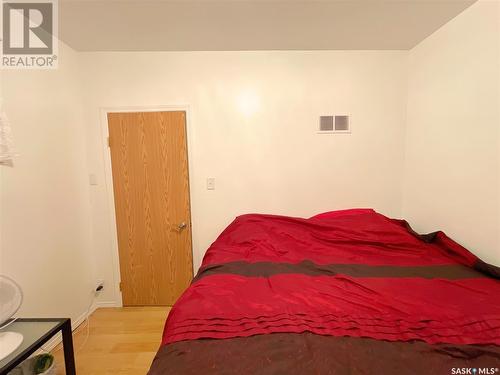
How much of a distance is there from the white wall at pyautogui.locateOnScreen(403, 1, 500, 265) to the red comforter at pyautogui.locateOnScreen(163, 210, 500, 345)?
0.71ft

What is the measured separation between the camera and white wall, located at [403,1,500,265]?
152 centimetres

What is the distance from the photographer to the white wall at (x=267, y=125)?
7.30 feet

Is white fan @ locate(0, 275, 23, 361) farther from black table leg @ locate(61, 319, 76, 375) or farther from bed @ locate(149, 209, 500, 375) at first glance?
A: bed @ locate(149, 209, 500, 375)

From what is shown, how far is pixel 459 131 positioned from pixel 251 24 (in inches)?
70.8

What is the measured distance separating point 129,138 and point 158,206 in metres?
0.72

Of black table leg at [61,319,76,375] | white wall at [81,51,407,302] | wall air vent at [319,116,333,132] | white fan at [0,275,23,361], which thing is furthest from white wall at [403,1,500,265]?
white fan at [0,275,23,361]

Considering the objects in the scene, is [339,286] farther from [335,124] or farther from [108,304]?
[108,304]

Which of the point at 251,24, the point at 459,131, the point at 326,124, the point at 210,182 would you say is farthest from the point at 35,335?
the point at 459,131

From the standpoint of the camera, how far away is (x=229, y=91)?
225cm

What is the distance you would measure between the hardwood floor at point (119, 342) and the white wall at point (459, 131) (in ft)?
8.41

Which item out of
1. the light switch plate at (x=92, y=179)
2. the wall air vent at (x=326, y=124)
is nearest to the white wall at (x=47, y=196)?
the light switch plate at (x=92, y=179)

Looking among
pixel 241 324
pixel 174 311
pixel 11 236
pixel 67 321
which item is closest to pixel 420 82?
pixel 241 324

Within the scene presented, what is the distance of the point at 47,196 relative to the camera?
5.88ft

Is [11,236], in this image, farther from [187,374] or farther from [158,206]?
[187,374]
